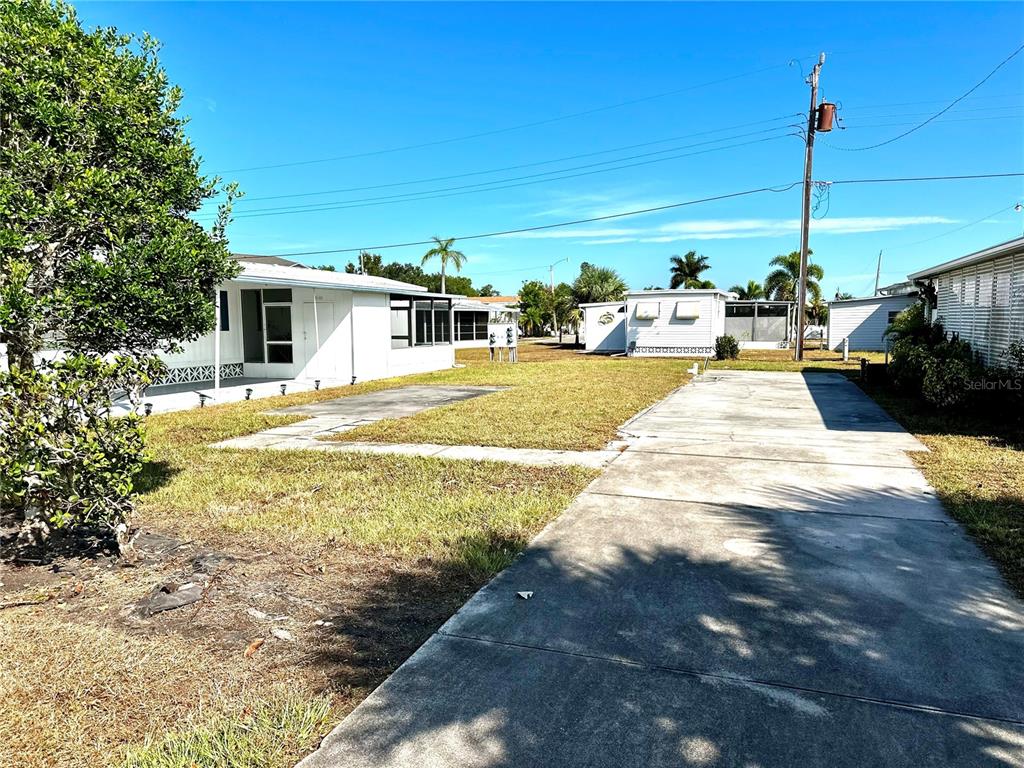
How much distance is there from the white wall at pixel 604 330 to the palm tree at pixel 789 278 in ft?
55.7

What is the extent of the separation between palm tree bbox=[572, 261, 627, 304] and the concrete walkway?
90.4 feet

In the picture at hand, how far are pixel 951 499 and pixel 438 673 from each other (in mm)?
4958

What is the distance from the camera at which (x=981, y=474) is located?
632 centimetres

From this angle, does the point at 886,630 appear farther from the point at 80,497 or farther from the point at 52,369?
the point at 52,369

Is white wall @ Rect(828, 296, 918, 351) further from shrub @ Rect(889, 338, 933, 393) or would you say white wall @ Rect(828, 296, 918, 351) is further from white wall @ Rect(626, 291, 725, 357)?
shrub @ Rect(889, 338, 933, 393)

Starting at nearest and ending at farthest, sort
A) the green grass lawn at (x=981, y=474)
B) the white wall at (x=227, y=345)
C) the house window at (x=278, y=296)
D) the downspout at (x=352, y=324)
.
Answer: the green grass lawn at (x=981, y=474) → the white wall at (x=227, y=345) → the house window at (x=278, y=296) → the downspout at (x=352, y=324)

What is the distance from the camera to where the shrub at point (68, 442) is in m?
3.63

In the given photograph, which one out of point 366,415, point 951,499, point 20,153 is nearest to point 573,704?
point 20,153

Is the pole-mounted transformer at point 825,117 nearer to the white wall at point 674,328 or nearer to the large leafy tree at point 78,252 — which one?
the white wall at point 674,328

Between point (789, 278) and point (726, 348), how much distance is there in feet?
70.3

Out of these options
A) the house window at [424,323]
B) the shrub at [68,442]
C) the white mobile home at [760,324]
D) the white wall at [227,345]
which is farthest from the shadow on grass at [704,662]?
the white mobile home at [760,324]

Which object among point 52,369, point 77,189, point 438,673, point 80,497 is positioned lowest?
point 438,673

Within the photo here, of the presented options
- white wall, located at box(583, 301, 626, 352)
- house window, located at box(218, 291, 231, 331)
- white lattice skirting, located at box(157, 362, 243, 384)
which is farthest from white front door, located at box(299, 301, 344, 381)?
white wall, located at box(583, 301, 626, 352)

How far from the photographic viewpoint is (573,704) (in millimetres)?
2615
